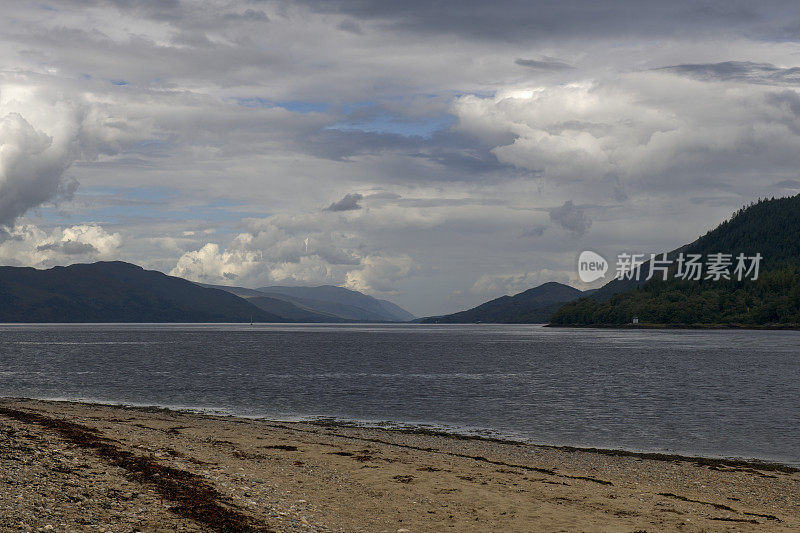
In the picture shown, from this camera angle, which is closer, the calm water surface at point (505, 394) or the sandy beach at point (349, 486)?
the sandy beach at point (349, 486)

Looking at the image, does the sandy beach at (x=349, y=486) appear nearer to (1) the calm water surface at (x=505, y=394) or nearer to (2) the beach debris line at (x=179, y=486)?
(2) the beach debris line at (x=179, y=486)

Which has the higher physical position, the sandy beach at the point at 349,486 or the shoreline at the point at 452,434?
the sandy beach at the point at 349,486

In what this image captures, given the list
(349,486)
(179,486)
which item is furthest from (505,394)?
(179,486)

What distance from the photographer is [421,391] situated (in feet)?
269

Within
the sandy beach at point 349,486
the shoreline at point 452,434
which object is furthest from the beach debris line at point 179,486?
the shoreline at point 452,434

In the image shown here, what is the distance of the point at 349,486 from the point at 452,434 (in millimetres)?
21559

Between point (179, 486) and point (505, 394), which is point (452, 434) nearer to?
point (179, 486)

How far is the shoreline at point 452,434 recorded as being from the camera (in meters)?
39.5

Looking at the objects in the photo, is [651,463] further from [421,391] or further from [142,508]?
[421,391]

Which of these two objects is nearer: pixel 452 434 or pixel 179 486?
pixel 179 486

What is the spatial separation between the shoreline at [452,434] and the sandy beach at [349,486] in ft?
2.29

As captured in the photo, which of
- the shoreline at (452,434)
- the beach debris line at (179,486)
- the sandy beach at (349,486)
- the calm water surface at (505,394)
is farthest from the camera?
the calm water surface at (505,394)

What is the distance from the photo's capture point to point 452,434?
164 ft

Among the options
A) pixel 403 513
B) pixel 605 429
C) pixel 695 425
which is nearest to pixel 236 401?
pixel 605 429
